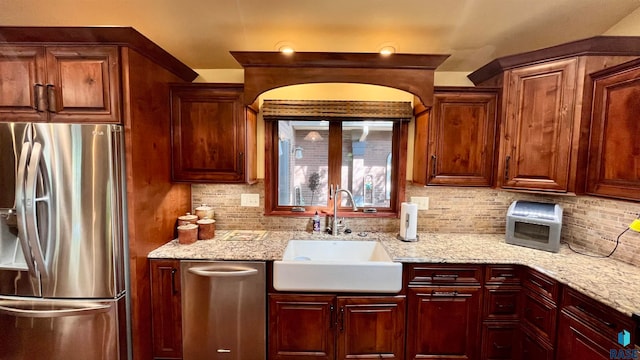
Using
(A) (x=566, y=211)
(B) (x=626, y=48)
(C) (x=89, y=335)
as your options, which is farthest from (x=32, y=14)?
(A) (x=566, y=211)

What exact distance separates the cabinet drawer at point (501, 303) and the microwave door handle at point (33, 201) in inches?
112

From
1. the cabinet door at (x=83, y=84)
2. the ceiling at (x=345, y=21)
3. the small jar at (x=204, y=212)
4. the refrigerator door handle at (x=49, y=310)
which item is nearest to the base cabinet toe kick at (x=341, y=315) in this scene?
the refrigerator door handle at (x=49, y=310)

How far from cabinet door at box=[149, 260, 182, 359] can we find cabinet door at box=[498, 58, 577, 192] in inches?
100

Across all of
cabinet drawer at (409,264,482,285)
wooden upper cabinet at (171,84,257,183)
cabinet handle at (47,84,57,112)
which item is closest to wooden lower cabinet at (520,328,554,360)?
cabinet drawer at (409,264,482,285)

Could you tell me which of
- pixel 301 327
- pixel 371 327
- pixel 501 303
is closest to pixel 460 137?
pixel 501 303

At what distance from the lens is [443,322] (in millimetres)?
1816

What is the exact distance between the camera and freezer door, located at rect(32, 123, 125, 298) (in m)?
1.52

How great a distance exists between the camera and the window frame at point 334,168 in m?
2.39

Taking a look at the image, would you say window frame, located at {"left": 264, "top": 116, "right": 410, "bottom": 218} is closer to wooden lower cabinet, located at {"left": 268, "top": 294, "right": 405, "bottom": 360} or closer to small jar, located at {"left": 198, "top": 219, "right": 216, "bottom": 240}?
small jar, located at {"left": 198, "top": 219, "right": 216, "bottom": 240}

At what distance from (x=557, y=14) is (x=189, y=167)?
2898 millimetres

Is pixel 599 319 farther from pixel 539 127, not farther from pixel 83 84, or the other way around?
pixel 83 84

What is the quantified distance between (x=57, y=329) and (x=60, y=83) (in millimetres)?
1507

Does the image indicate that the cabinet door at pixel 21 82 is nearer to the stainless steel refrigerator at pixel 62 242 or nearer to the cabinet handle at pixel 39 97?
the cabinet handle at pixel 39 97

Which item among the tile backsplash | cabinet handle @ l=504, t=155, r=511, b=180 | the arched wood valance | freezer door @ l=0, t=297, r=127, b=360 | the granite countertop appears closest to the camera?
the granite countertop
